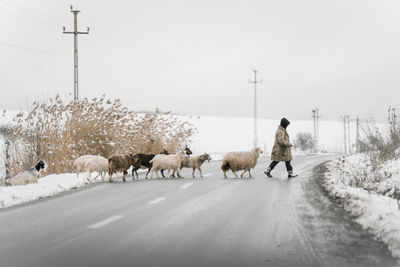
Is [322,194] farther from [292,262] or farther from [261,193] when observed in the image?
[292,262]

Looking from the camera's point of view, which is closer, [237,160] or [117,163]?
[117,163]

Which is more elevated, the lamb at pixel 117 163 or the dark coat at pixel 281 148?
the dark coat at pixel 281 148

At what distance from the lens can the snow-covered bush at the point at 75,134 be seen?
18.2m

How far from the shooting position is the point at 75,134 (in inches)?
774

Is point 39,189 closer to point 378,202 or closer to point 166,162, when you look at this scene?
point 166,162

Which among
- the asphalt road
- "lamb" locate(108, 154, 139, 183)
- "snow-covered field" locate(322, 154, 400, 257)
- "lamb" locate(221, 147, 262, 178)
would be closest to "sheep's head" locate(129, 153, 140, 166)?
"lamb" locate(108, 154, 139, 183)

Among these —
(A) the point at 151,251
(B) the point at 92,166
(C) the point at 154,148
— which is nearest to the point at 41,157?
(B) the point at 92,166

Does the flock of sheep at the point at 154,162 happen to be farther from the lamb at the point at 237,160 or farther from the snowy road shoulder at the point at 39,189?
the snowy road shoulder at the point at 39,189

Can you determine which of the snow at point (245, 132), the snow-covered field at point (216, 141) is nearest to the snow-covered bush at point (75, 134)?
the snow-covered field at point (216, 141)

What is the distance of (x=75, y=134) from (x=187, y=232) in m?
13.6

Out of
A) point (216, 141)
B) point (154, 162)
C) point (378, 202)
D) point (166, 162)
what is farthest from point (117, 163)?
point (216, 141)

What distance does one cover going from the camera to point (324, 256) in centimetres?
554

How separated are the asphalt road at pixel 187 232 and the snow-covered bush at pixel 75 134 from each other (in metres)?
7.02

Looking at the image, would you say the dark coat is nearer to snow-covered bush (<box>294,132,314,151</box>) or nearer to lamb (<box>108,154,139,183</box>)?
lamb (<box>108,154,139,183</box>)
